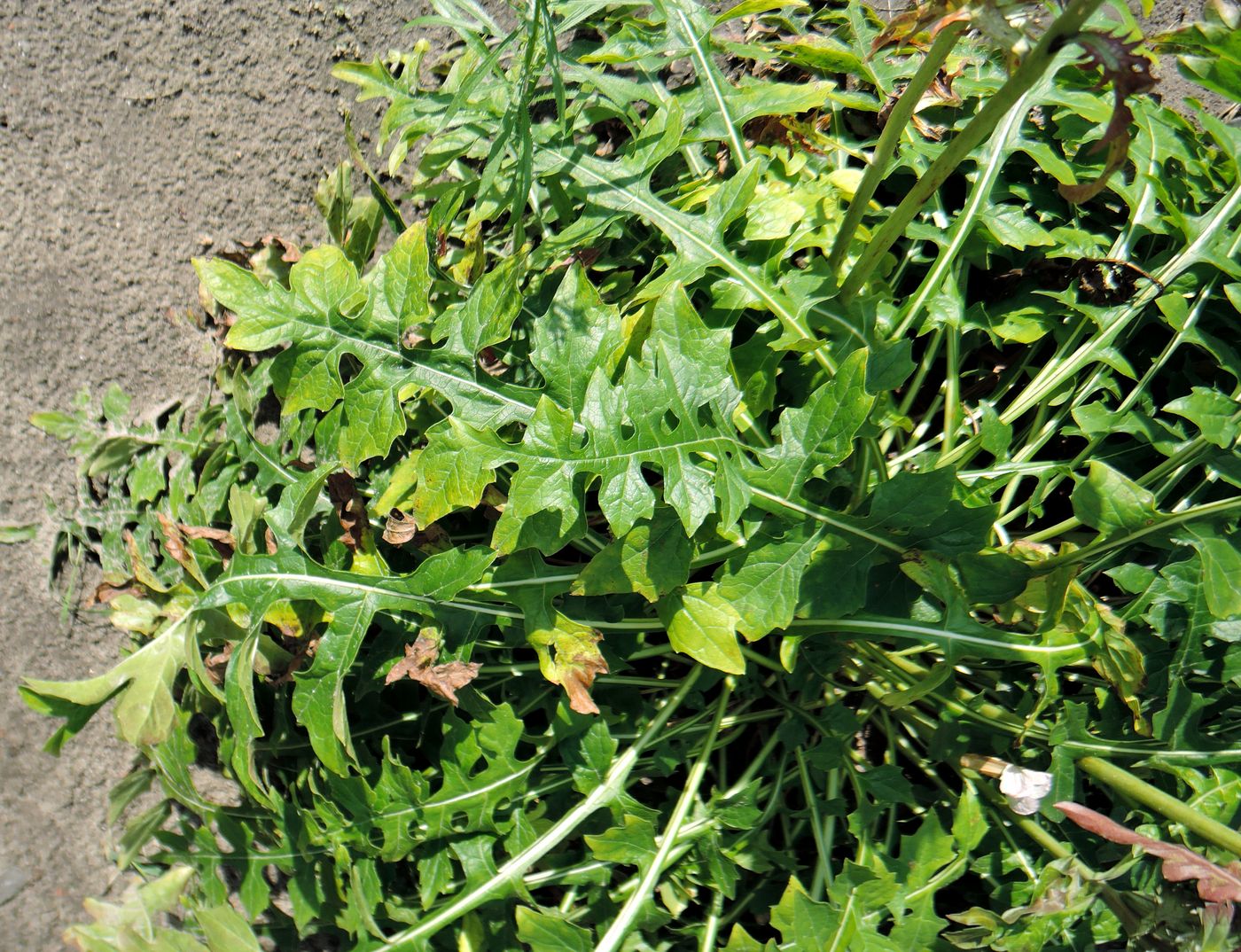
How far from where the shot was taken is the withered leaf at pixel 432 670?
1.44 m

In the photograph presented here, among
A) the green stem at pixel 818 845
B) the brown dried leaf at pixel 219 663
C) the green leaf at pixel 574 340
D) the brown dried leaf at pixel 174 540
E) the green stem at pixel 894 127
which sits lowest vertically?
the green stem at pixel 818 845

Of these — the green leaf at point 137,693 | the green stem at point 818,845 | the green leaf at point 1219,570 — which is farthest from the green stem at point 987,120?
the green leaf at point 137,693

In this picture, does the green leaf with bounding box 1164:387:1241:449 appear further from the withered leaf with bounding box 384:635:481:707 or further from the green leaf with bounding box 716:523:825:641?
the withered leaf with bounding box 384:635:481:707

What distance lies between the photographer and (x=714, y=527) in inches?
54.9

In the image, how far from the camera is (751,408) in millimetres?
1541

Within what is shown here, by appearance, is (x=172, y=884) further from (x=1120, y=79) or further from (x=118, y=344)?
(x=1120, y=79)

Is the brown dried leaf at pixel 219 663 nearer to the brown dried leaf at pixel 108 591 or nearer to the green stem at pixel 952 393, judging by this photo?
the brown dried leaf at pixel 108 591

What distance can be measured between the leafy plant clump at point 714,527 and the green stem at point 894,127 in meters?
0.01

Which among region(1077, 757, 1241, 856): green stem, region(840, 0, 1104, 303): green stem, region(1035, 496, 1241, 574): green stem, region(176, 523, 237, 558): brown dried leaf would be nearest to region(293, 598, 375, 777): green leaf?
region(176, 523, 237, 558): brown dried leaf

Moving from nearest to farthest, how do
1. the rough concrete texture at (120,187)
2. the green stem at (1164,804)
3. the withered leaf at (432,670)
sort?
the green stem at (1164,804)
the withered leaf at (432,670)
the rough concrete texture at (120,187)

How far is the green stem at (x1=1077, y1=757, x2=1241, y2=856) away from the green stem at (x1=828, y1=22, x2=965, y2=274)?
944 millimetres

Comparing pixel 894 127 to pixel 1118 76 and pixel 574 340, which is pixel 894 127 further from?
pixel 574 340

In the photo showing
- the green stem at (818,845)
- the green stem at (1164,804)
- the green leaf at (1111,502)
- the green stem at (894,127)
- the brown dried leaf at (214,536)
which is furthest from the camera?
the brown dried leaf at (214,536)

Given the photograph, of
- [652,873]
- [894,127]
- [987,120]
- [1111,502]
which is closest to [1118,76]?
[987,120]
